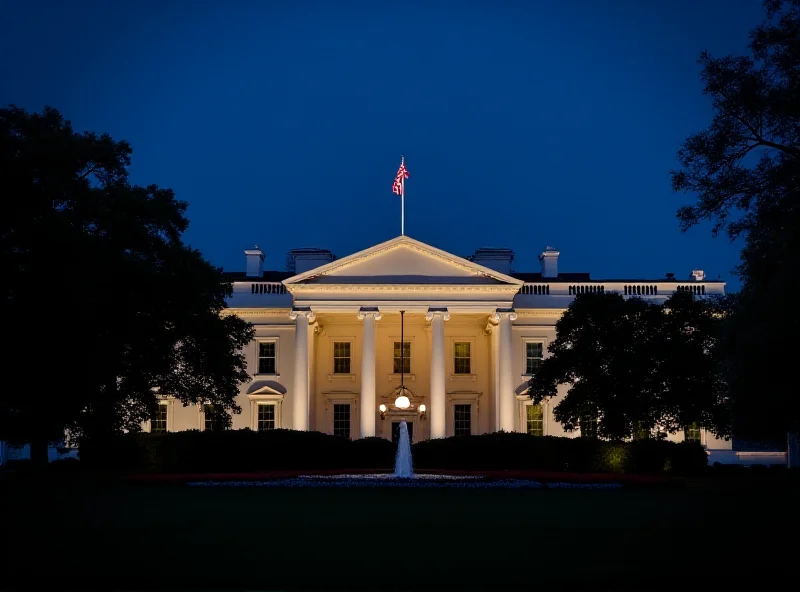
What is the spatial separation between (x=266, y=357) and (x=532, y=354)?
50.1ft

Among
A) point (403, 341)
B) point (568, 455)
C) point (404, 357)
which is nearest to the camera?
point (568, 455)

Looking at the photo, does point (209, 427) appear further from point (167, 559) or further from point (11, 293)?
point (167, 559)

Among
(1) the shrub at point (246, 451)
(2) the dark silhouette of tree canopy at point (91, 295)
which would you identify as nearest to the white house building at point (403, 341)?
(1) the shrub at point (246, 451)

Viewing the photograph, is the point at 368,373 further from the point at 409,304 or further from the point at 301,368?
the point at 409,304

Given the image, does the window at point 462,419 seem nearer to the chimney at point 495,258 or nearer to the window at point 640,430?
the chimney at point 495,258

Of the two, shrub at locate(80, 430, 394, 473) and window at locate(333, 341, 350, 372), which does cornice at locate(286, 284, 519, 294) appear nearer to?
window at locate(333, 341, 350, 372)

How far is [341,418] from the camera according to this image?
54.8 metres

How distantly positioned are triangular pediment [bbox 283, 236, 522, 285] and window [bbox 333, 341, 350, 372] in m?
5.90

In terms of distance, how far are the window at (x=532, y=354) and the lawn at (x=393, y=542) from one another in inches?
1346

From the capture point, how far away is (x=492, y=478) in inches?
1144

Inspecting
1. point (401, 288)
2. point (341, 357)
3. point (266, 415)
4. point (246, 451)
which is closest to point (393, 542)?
point (246, 451)

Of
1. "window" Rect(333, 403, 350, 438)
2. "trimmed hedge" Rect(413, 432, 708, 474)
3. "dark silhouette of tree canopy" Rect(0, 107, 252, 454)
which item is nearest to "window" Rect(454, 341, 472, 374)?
"window" Rect(333, 403, 350, 438)

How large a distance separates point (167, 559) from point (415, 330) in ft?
149

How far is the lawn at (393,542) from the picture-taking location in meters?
8.68
